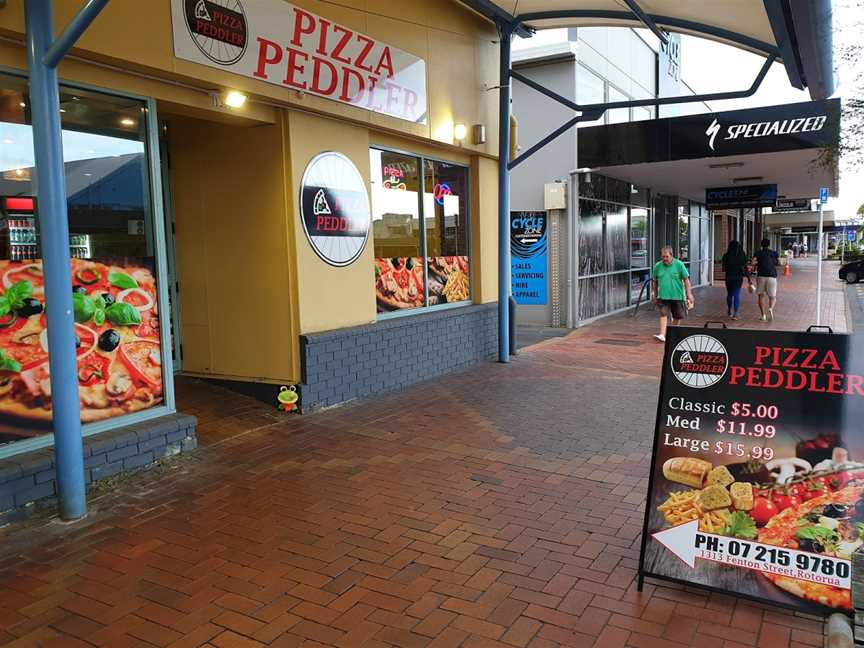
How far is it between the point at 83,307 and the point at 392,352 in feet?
12.4

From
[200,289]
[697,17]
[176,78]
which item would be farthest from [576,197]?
[176,78]

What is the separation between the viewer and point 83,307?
5.12 m

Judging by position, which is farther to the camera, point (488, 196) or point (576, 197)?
point (576, 197)

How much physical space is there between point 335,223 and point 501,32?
4.41 m

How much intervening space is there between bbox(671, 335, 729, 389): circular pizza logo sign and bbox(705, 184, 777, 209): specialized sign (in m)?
17.3

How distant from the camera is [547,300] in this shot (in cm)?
1432

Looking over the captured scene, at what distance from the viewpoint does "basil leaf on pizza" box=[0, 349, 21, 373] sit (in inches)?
182

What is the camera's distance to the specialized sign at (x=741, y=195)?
1878cm

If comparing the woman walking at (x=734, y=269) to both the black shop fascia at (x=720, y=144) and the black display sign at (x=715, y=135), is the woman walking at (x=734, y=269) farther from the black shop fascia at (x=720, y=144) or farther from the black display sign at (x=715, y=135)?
the black display sign at (x=715, y=135)

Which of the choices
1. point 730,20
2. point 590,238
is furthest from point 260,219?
point 590,238

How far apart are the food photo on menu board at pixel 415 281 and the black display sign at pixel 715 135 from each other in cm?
466

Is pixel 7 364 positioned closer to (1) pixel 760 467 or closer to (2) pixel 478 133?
(1) pixel 760 467

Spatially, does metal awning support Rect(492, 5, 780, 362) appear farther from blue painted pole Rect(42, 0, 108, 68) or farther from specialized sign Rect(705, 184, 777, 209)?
specialized sign Rect(705, 184, 777, 209)

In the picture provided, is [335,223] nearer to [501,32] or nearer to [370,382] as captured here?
[370,382]
